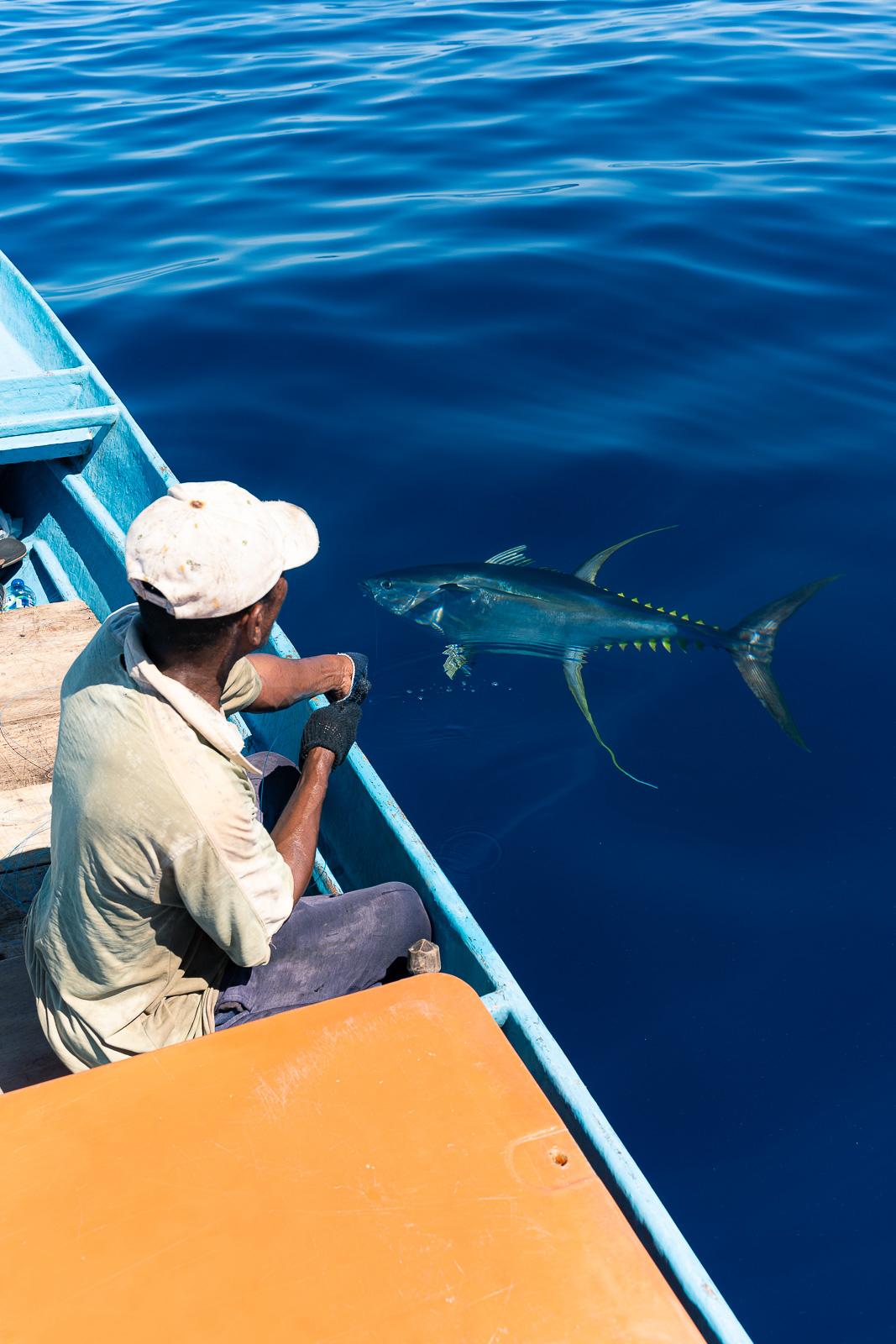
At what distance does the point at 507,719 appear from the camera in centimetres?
494

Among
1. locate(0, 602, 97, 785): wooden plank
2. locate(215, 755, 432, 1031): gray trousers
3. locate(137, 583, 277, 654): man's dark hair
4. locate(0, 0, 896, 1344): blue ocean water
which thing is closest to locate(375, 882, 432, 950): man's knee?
locate(215, 755, 432, 1031): gray trousers

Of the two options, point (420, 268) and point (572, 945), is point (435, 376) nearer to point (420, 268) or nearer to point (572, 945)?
point (420, 268)

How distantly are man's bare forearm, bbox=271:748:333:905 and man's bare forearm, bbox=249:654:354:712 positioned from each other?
334 millimetres

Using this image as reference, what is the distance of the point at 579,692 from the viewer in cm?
491

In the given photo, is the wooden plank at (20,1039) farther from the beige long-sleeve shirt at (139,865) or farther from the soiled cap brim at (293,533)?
the soiled cap brim at (293,533)

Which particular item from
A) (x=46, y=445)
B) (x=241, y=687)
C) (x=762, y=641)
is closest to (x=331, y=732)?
(x=241, y=687)

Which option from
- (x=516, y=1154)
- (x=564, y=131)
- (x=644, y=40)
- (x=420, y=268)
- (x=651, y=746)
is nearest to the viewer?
(x=516, y=1154)

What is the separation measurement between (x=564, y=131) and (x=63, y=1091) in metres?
11.5

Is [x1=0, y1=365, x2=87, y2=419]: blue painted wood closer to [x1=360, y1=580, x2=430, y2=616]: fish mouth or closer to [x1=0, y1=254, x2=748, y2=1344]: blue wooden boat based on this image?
[x1=0, y1=254, x2=748, y2=1344]: blue wooden boat

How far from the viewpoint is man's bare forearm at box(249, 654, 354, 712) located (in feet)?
10.7

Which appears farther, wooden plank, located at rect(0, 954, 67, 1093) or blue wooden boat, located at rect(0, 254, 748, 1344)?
wooden plank, located at rect(0, 954, 67, 1093)

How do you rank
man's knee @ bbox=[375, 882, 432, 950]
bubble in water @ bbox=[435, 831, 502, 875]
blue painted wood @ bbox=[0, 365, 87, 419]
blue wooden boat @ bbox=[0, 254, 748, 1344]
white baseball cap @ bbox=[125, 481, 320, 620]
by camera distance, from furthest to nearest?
blue painted wood @ bbox=[0, 365, 87, 419], bubble in water @ bbox=[435, 831, 502, 875], man's knee @ bbox=[375, 882, 432, 950], blue wooden boat @ bbox=[0, 254, 748, 1344], white baseball cap @ bbox=[125, 481, 320, 620]

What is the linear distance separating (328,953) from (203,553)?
1.27 metres

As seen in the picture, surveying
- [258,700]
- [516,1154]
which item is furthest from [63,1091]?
[258,700]
